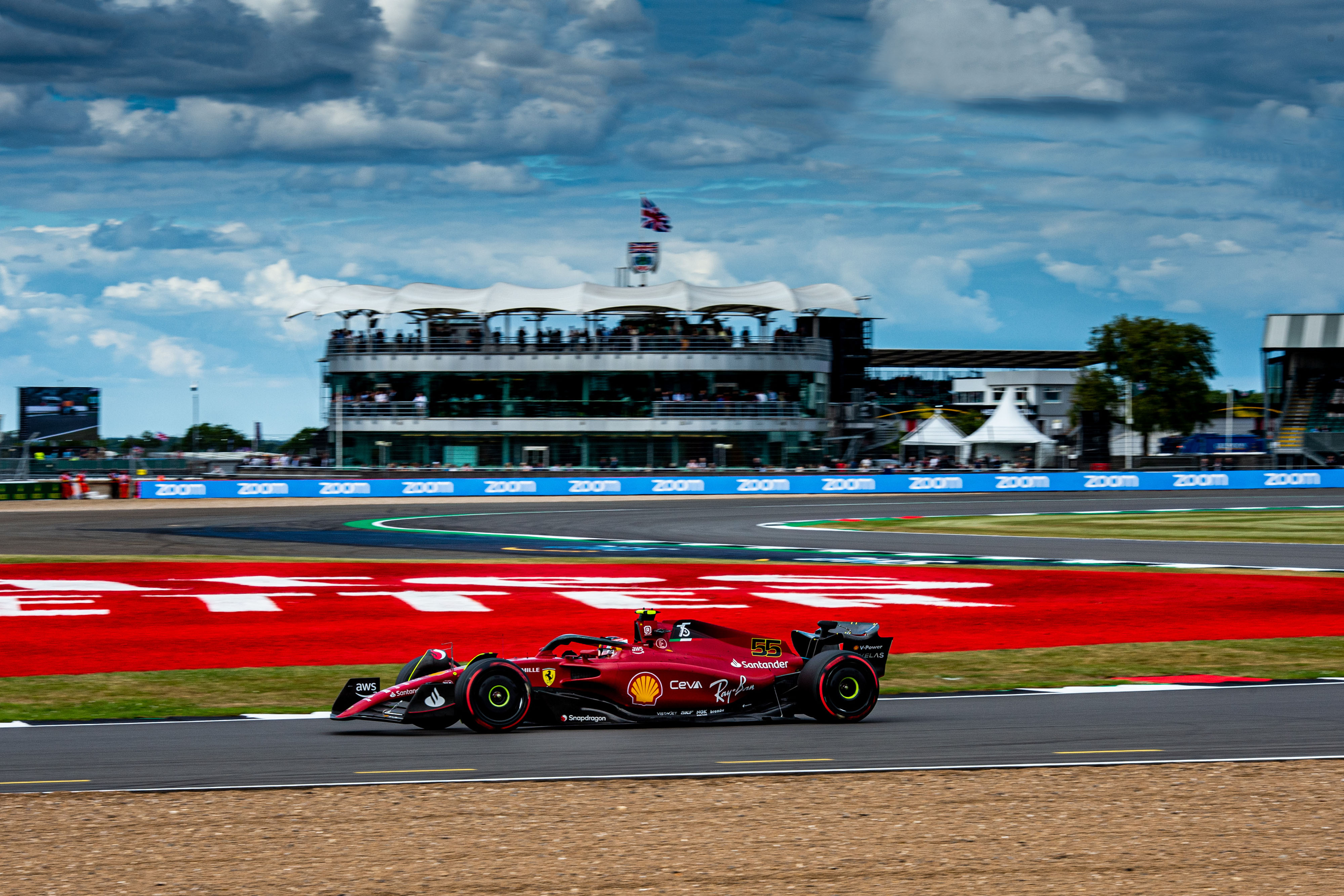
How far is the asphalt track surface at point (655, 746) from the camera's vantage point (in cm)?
817

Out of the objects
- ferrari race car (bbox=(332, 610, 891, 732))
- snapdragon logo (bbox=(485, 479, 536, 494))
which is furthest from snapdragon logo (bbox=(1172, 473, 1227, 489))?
ferrari race car (bbox=(332, 610, 891, 732))

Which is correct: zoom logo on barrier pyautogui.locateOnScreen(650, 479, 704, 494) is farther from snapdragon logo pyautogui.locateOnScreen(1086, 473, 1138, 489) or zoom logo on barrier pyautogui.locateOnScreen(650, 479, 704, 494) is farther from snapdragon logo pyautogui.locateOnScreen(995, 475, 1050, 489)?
snapdragon logo pyautogui.locateOnScreen(1086, 473, 1138, 489)

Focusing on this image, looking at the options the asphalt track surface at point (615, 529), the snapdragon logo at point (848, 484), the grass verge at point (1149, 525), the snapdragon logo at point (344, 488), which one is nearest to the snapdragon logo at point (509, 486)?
the asphalt track surface at point (615, 529)

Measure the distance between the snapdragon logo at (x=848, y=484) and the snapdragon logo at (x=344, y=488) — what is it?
19.8 metres

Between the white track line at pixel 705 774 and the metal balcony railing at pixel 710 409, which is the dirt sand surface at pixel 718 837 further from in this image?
the metal balcony railing at pixel 710 409

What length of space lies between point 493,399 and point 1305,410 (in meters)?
45.7

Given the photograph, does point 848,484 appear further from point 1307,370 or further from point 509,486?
point 1307,370

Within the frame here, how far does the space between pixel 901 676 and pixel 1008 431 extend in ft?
211

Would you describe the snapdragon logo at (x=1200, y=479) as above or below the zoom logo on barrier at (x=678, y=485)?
above

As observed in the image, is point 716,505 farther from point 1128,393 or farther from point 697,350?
point 1128,393

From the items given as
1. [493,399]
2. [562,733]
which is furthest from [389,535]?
[493,399]

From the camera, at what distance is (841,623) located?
10.0 metres

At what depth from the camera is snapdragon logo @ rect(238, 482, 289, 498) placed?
183 ft

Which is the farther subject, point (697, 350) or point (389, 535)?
point (697, 350)
